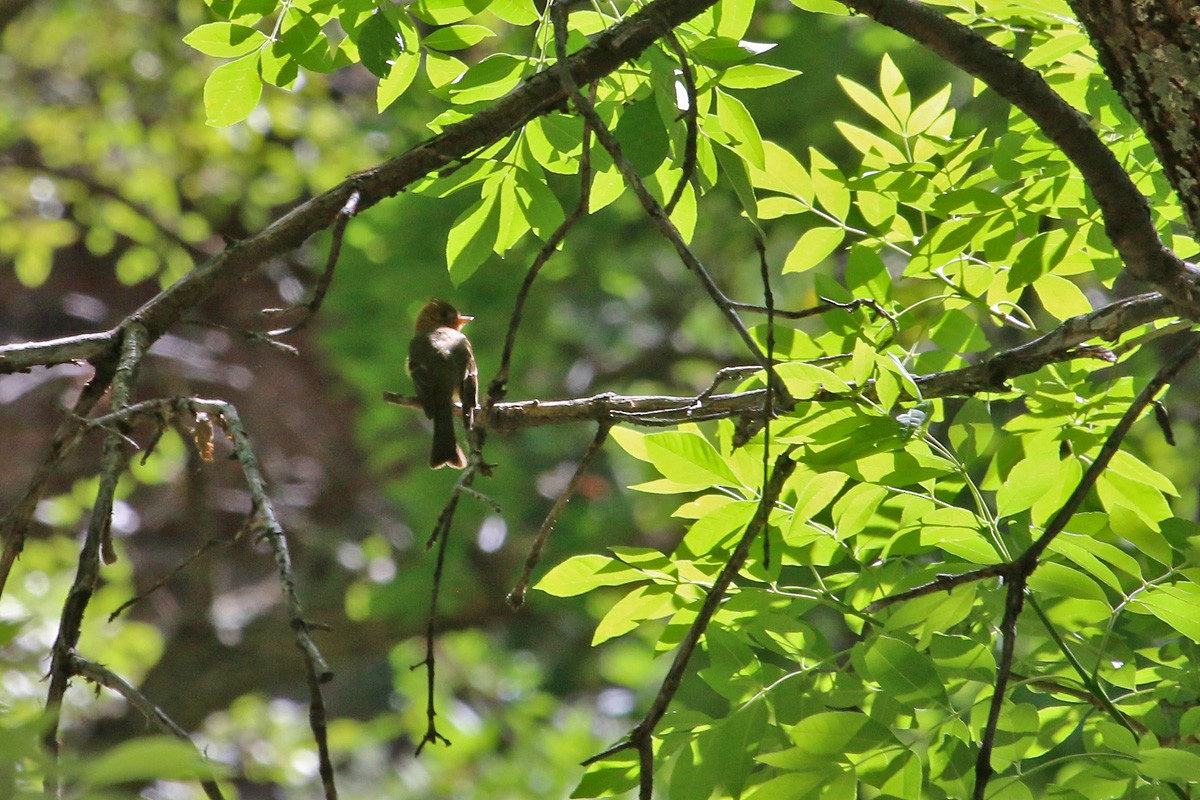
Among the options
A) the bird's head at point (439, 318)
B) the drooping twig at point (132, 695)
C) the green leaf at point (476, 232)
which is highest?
the green leaf at point (476, 232)

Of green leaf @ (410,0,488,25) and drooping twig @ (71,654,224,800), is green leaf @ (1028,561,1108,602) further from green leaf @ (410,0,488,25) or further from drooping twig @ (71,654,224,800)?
green leaf @ (410,0,488,25)

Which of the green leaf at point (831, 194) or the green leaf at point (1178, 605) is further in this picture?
the green leaf at point (831, 194)

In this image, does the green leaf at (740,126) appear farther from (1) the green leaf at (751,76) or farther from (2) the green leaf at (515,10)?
(2) the green leaf at (515,10)

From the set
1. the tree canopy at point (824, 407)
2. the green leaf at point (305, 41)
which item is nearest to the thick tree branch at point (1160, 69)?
the tree canopy at point (824, 407)

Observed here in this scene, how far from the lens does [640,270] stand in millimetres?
10695

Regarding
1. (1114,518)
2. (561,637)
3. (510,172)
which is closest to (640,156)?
(510,172)

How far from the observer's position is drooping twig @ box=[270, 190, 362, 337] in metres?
2.30

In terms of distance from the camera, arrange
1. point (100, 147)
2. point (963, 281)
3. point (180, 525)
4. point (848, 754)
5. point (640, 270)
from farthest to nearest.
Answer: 1. point (100, 147)
2. point (180, 525)
3. point (640, 270)
4. point (963, 281)
5. point (848, 754)

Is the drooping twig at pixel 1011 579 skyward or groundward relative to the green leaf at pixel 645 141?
groundward

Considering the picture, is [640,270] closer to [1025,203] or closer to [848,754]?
[1025,203]

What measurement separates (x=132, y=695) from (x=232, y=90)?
149 cm

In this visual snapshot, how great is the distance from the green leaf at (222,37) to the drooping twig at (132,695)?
4.58 feet

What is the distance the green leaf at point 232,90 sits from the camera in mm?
2766

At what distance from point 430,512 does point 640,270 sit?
129 inches
